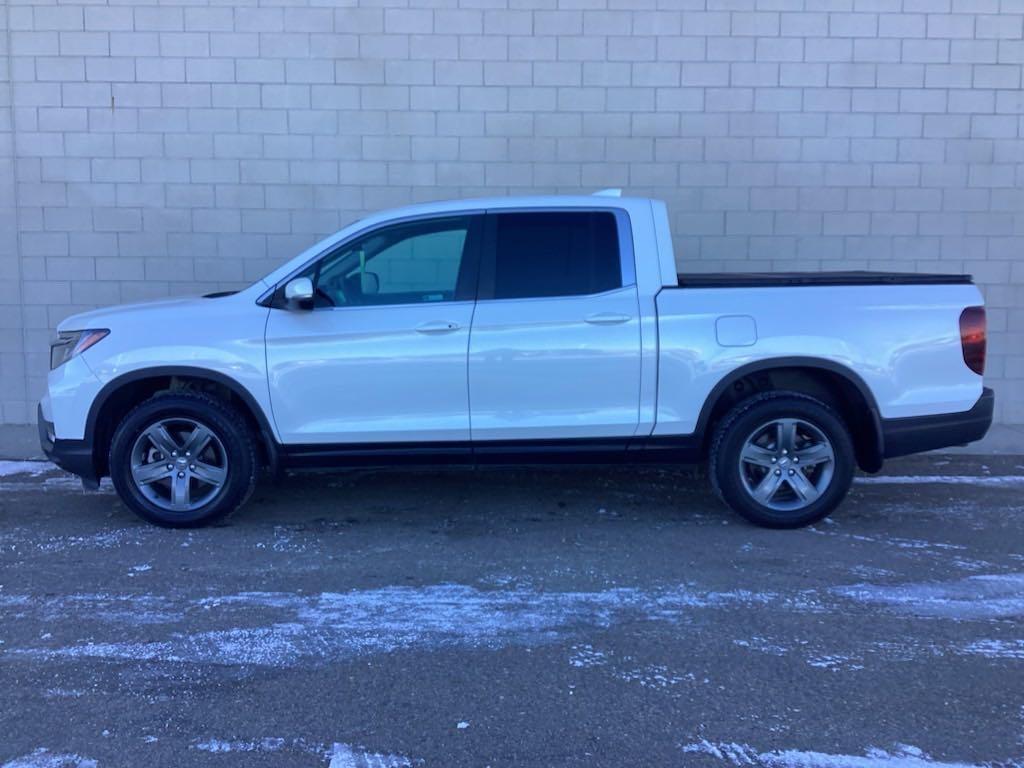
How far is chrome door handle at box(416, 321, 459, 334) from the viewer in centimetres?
595

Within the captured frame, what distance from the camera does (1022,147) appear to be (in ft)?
29.9

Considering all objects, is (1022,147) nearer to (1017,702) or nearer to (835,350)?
(835,350)

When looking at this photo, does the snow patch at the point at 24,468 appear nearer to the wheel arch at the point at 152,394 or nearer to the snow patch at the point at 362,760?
the wheel arch at the point at 152,394

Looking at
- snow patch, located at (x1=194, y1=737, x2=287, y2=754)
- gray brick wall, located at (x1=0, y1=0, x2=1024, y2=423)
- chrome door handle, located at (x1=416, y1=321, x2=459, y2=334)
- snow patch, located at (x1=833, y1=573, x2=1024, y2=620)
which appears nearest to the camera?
snow patch, located at (x1=194, y1=737, x2=287, y2=754)

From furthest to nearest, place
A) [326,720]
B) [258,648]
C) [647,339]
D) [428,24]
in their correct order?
[428,24] → [647,339] → [258,648] → [326,720]

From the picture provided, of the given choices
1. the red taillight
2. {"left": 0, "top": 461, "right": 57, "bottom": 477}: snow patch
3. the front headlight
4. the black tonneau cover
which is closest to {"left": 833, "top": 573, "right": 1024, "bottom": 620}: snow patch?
the red taillight

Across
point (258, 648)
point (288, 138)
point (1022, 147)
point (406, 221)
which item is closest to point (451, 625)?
point (258, 648)

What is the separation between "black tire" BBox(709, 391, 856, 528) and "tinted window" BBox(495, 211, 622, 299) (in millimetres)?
1130

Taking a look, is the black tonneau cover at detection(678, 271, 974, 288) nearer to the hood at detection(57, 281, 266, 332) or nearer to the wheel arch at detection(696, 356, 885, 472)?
the wheel arch at detection(696, 356, 885, 472)

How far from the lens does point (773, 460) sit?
244 inches

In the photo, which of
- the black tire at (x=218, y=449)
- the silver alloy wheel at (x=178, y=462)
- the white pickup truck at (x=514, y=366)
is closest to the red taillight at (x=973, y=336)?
the white pickup truck at (x=514, y=366)

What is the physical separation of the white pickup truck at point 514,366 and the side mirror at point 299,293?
0.02 meters

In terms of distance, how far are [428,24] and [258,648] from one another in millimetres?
6197

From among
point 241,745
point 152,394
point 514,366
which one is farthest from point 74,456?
point 241,745
